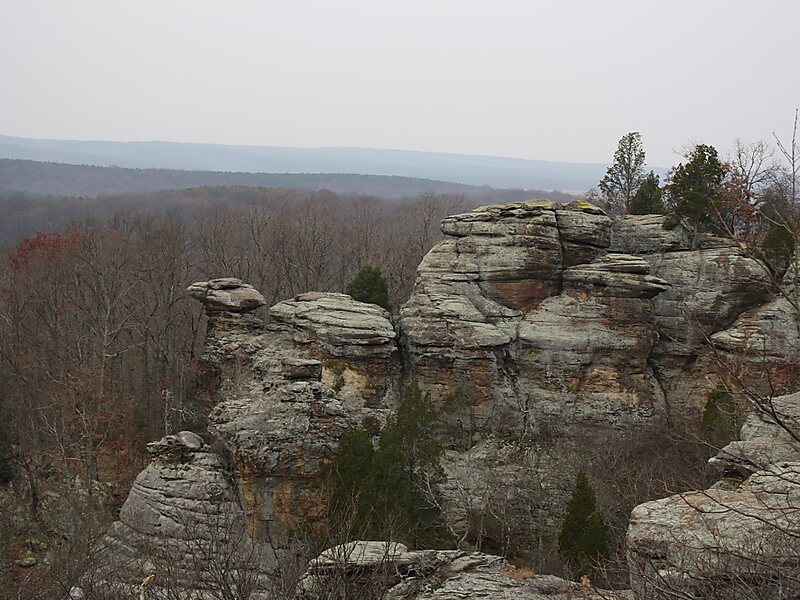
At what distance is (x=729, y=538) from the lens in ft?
34.6

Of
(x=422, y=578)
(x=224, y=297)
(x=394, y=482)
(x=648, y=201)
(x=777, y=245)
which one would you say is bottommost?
(x=394, y=482)

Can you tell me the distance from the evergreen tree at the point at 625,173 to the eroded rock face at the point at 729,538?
2914 cm

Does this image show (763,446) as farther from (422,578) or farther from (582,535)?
(422,578)

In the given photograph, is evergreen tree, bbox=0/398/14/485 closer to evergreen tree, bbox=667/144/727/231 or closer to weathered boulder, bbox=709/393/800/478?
weathered boulder, bbox=709/393/800/478

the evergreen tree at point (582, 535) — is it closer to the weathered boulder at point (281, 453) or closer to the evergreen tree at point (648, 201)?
the weathered boulder at point (281, 453)

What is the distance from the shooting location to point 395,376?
27.2 m

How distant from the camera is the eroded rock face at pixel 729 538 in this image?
8707mm

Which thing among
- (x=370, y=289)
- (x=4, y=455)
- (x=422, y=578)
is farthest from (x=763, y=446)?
(x=4, y=455)

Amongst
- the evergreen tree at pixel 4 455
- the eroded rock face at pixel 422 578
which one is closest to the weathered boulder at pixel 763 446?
the eroded rock face at pixel 422 578

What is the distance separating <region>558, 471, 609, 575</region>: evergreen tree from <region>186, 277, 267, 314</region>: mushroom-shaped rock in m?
15.1

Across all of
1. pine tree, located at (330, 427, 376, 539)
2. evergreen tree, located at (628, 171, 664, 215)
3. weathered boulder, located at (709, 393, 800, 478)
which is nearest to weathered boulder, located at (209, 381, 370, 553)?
pine tree, located at (330, 427, 376, 539)

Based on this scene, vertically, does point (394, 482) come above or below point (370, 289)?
below

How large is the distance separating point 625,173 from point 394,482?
29.5m

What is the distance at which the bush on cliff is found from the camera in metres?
17.3
